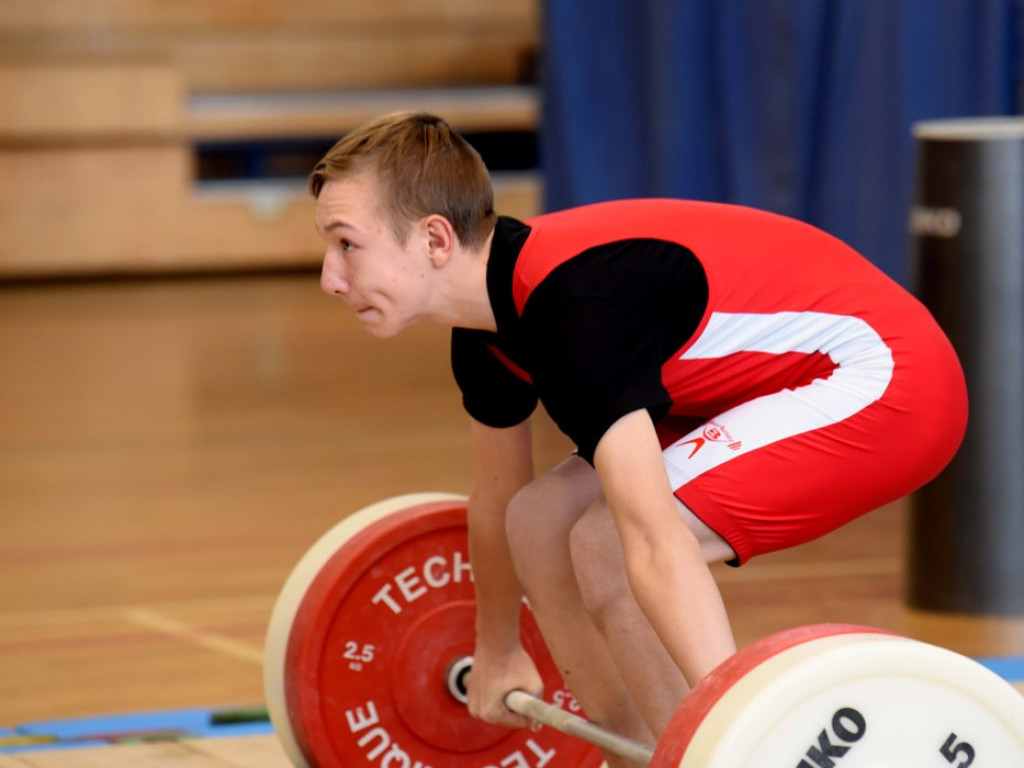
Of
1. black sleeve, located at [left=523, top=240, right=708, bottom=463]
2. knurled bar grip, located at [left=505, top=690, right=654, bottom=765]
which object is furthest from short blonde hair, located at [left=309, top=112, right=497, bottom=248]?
knurled bar grip, located at [left=505, top=690, right=654, bottom=765]

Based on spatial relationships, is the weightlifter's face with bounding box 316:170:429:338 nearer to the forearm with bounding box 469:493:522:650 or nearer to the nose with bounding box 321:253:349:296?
the nose with bounding box 321:253:349:296

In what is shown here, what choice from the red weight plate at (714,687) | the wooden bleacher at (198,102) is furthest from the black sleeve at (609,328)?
the wooden bleacher at (198,102)

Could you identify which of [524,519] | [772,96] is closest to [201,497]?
[772,96]

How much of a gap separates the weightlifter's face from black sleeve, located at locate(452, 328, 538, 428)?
126mm

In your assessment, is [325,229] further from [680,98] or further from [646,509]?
[680,98]

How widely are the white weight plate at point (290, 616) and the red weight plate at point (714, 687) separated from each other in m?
0.64

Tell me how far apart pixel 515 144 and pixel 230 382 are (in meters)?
2.75

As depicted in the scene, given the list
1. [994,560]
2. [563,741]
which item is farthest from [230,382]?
[563,741]

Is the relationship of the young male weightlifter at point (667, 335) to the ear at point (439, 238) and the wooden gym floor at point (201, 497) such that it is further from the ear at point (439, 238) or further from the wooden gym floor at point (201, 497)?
the wooden gym floor at point (201, 497)

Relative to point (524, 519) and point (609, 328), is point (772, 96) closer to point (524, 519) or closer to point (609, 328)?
point (524, 519)

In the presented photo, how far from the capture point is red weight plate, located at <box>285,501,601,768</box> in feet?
5.99

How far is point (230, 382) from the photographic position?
188 inches

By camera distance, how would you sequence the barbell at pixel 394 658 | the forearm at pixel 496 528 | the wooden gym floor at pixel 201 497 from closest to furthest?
the forearm at pixel 496 528
the barbell at pixel 394 658
the wooden gym floor at pixel 201 497

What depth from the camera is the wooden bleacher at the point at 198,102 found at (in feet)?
21.7
